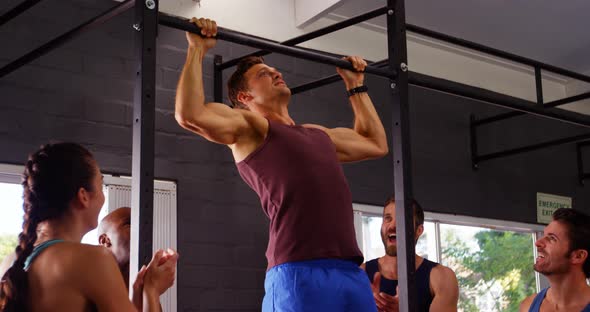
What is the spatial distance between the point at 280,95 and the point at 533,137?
4.26 metres

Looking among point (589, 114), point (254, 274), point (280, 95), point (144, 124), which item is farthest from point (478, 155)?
point (144, 124)

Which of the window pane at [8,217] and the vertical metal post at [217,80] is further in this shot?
the vertical metal post at [217,80]

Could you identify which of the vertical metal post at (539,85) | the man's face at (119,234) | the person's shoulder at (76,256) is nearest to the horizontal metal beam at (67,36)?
the man's face at (119,234)

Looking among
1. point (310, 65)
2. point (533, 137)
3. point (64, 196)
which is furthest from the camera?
point (533, 137)

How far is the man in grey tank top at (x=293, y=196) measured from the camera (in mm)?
2801

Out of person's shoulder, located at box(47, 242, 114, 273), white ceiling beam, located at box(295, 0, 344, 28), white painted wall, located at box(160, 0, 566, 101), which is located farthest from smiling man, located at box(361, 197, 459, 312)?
person's shoulder, located at box(47, 242, 114, 273)

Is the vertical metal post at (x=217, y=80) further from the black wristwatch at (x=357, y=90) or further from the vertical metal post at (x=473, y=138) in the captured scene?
the vertical metal post at (x=473, y=138)

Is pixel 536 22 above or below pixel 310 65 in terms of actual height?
above

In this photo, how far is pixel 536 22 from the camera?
6.09 metres

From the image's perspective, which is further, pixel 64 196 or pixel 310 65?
pixel 310 65

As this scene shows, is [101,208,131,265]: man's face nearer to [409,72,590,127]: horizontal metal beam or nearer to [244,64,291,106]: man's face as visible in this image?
[244,64,291,106]: man's face

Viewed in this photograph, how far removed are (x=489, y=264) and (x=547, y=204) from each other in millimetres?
742

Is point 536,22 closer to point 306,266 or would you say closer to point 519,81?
point 519,81

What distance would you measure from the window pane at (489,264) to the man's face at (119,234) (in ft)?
11.5
